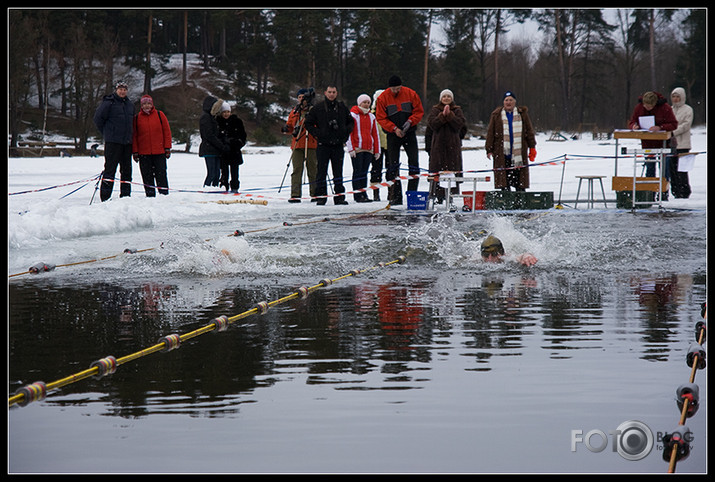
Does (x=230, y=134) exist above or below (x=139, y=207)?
above

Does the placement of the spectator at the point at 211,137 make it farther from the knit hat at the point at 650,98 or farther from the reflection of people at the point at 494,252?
the reflection of people at the point at 494,252

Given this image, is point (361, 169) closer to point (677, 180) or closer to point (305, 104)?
point (305, 104)

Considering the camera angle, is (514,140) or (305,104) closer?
(514,140)

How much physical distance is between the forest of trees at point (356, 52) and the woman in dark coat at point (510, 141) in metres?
35.5

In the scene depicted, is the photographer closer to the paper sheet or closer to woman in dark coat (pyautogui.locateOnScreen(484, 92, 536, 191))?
woman in dark coat (pyautogui.locateOnScreen(484, 92, 536, 191))

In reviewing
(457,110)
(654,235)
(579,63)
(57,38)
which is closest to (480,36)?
(579,63)

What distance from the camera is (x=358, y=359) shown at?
543 centimetres

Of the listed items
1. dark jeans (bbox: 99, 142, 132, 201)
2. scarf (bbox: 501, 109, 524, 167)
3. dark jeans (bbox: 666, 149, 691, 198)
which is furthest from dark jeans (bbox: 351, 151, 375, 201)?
dark jeans (bbox: 666, 149, 691, 198)

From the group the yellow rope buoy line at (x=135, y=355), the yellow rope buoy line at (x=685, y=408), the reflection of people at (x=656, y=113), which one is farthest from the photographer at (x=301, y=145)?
the yellow rope buoy line at (x=685, y=408)

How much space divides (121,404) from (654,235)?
356 inches

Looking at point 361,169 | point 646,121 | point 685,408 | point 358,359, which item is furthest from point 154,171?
point 685,408

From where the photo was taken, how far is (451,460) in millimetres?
3689

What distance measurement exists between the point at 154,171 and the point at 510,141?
6599mm

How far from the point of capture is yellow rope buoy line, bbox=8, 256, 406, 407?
4.53 meters
